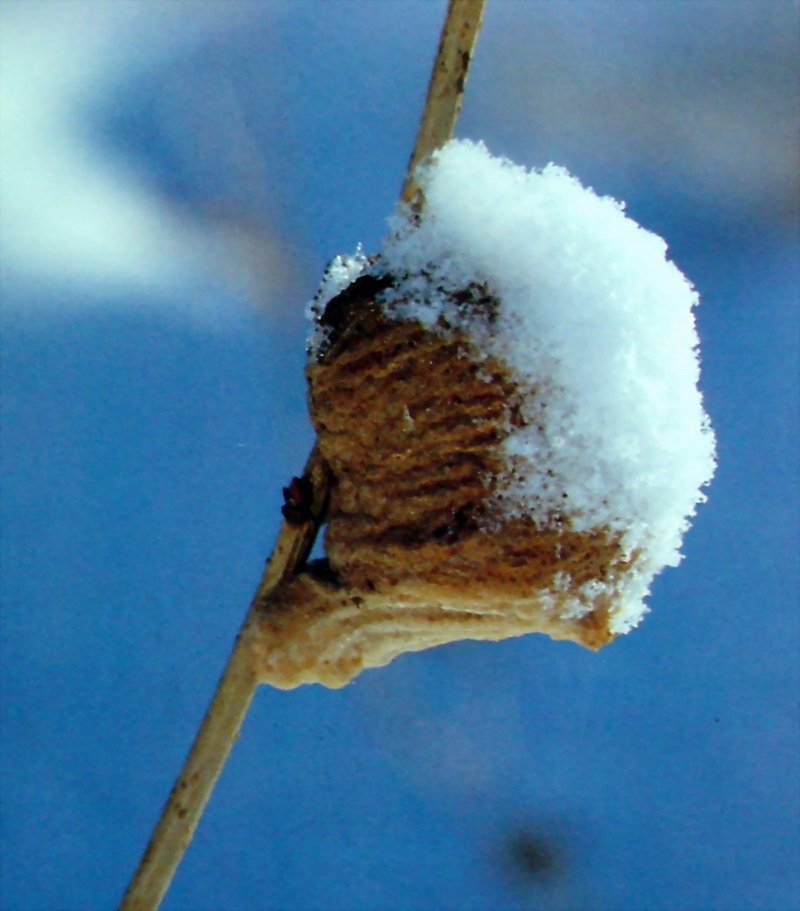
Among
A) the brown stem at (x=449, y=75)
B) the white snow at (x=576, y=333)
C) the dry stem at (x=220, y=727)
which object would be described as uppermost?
the brown stem at (x=449, y=75)

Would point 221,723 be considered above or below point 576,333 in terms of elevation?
below

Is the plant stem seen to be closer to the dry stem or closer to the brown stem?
the dry stem

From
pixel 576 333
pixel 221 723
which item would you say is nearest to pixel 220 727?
pixel 221 723

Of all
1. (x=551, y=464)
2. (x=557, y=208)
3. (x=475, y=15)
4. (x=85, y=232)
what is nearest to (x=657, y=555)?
(x=551, y=464)

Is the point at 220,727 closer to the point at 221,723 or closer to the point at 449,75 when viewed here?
the point at 221,723

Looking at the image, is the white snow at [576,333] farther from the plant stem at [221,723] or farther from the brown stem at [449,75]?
the plant stem at [221,723]

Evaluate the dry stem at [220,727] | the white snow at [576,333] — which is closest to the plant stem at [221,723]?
the dry stem at [220,727]

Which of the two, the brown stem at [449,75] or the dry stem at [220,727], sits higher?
the brown stem at [449,75]

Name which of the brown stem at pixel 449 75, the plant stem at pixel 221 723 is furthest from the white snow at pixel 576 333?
the plant stem at pixel 221 723
